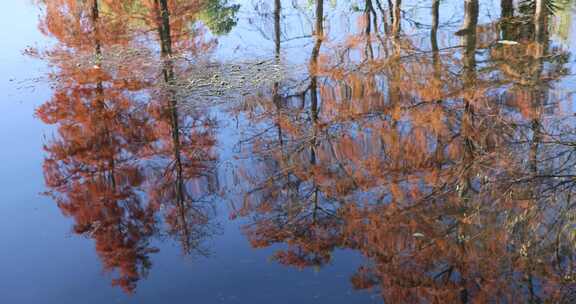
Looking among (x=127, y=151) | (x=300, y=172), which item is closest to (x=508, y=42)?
(x=300, y=172)

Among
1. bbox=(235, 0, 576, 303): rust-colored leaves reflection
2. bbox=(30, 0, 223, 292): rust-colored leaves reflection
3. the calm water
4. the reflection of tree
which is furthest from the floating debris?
the reflection of tree

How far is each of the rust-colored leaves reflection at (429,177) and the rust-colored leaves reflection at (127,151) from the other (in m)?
0.63

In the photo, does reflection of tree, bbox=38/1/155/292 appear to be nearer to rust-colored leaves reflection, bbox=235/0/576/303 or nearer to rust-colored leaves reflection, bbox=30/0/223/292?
rust-colored leaves reflection, bbox=30/0/223/292

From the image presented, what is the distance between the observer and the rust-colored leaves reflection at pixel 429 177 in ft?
13.3

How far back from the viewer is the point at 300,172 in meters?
5.74

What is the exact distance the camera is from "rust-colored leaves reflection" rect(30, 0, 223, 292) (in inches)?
199

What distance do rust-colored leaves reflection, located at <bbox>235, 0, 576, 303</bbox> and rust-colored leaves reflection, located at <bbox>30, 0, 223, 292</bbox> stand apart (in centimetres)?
63

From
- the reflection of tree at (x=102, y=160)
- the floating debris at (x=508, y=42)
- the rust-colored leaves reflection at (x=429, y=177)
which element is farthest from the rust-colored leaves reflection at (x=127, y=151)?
the floating debris at (x=508, y=42)

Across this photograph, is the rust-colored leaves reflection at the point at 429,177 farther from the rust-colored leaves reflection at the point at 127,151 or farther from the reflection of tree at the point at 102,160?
the reflection of tree at the point at 102,160

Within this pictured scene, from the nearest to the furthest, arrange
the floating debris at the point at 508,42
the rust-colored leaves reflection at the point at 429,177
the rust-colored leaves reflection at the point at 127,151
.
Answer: the rust-colored leaves reflection at the point at 429,177, the rust-colored leaves reflection at the point at 127,151, the floating debris at the point at 508,42

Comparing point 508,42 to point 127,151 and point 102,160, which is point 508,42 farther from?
point 102,160

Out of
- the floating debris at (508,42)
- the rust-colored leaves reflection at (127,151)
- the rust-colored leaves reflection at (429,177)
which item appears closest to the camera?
the rust-colored leaves reflection at (429,177)

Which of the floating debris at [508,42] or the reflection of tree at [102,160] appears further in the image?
the floating debris at [508,42]

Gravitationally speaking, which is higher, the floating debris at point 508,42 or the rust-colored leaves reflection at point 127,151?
the floating debris at point 508,42
